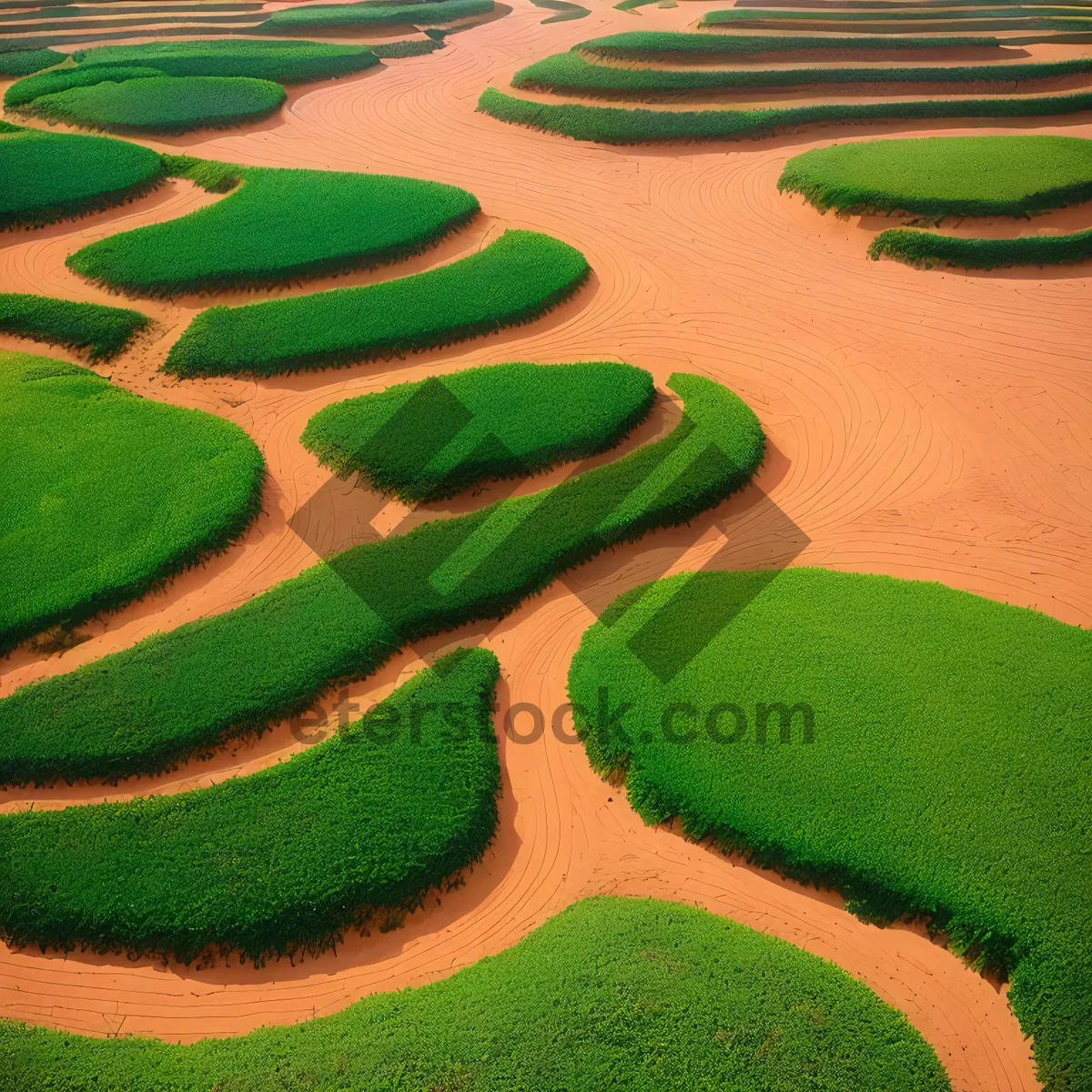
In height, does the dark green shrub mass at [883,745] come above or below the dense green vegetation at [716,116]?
below

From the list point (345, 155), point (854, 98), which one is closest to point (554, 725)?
point (345, 155)

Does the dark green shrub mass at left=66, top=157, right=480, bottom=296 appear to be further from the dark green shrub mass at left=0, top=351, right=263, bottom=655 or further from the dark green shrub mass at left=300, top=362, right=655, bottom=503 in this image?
the dark green shrub mass at left=300, top=362, right=655, bottom=503

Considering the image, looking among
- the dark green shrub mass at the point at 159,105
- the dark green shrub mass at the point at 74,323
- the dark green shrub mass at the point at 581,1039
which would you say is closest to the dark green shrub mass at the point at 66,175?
the dark green shrub mass at the point at 159,105

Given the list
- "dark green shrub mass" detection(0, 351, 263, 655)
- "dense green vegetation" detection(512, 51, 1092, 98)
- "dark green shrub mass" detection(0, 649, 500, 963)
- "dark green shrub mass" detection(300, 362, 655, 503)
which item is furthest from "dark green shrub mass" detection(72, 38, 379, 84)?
"dark green shrub mass" detection(0, 649, 500, 963)

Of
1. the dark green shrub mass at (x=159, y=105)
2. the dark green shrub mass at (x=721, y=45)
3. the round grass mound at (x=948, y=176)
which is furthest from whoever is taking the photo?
the dark green shrub mass at (x=721, y=45)

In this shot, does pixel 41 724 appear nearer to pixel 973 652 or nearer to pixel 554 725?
pixel 554 725

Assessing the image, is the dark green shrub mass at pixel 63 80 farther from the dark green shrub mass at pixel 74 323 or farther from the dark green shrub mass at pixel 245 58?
the dark green shrub mass at pixel 74 323
